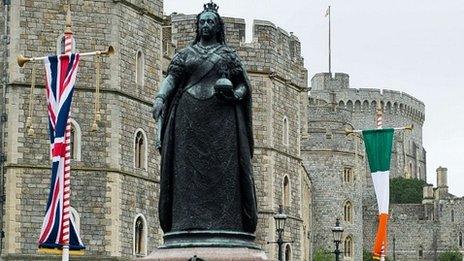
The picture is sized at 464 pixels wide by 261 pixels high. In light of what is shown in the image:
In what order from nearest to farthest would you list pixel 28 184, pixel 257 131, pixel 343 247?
1. pixel 28 184
2. pixel 257 131
3. pixel 343 247

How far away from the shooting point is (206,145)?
15.4m

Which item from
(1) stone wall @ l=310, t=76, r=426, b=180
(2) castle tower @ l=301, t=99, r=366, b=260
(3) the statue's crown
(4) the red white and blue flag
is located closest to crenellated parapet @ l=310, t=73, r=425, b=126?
(1) stone wall @ l=310, t=76, r=426, b=180

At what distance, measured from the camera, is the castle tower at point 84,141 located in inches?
1560

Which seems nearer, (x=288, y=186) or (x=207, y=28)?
(x=207, y=28)

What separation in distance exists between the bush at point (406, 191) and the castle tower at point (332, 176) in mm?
39411

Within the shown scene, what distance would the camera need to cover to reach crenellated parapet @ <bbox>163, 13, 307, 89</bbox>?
48.1 m

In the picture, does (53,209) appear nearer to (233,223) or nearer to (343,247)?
(233,223)

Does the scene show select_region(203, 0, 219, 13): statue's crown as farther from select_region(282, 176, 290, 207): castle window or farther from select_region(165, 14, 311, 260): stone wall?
select_region(282, 176, 290, 207): castle window

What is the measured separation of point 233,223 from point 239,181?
1.45 feet

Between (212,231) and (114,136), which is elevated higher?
(114,136)

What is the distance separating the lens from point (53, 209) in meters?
28.5

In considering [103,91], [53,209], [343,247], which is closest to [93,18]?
[103,91]

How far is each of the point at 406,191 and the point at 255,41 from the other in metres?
78.6

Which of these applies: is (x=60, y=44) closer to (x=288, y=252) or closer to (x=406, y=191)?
(x=288, y=252)
